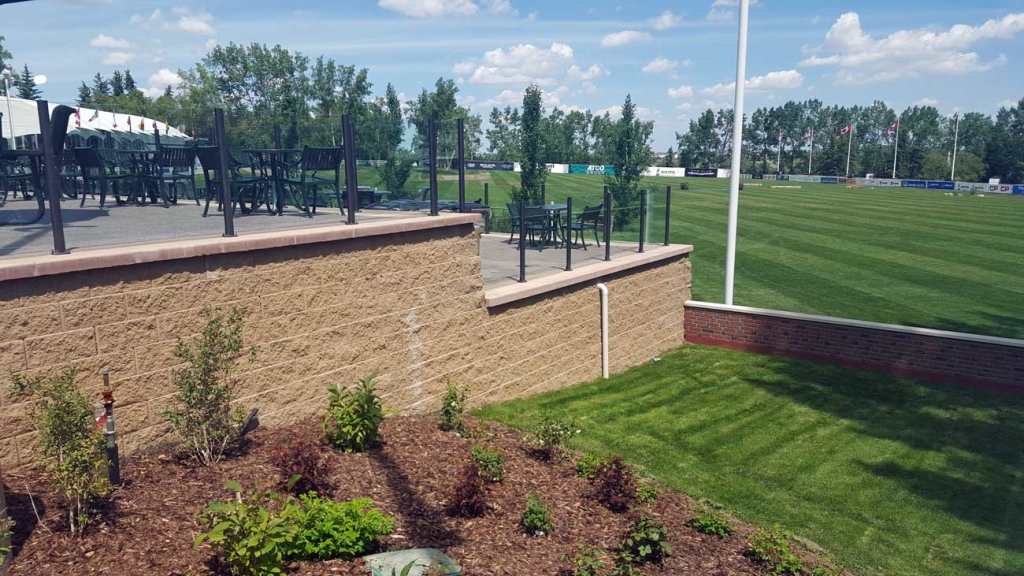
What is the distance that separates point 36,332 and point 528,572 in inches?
129

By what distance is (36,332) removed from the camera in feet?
14.0

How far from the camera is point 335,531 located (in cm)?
404

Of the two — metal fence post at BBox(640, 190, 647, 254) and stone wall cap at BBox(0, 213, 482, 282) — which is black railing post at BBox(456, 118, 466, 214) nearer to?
stone wall cap at BBox(0, 213, 482, 282)

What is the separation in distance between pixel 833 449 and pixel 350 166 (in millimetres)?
6277

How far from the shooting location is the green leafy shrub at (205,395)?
4828mm

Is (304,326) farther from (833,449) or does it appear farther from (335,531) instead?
(833,449)

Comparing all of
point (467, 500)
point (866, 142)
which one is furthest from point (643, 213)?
point (866, 142)

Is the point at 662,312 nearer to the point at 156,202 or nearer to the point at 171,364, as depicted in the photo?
the point at 156,202

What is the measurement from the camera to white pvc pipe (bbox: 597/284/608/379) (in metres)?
10.2

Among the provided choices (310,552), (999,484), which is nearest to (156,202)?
(310,552)

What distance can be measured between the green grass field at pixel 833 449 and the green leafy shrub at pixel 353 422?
7.10ft

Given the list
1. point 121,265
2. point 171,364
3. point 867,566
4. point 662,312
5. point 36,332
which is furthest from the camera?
point 662,312

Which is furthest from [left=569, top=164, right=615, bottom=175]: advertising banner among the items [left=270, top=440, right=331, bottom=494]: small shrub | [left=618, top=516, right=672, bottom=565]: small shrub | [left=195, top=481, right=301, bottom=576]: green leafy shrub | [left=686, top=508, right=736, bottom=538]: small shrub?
[left=195, top=481, right=301, bottom=576]: green leafy shrub

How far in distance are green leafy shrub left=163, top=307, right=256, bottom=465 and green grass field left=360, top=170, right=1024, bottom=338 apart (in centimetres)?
325
